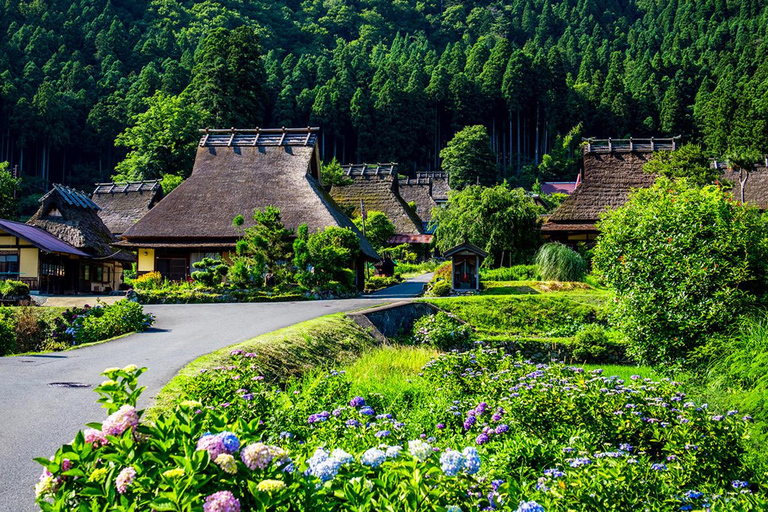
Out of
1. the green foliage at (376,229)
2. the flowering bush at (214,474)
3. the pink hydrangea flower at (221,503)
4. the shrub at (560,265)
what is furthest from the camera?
the green foliage at (376,229)

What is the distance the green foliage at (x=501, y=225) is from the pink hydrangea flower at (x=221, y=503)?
26.9 metres

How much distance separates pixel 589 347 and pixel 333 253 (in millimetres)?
11333

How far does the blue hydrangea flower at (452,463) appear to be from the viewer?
272 cm

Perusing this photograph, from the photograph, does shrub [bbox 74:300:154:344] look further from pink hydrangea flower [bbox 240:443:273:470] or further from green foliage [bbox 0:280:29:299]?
pink hydrangea flower [bbox 240:443:273:470]

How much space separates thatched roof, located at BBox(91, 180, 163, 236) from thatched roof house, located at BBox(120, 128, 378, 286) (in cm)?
1213

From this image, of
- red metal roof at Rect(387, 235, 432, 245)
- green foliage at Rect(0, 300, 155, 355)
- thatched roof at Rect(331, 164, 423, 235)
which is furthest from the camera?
thatched roof at Rect(331, 164, 423, 235)

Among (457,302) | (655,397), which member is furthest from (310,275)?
(655,397)

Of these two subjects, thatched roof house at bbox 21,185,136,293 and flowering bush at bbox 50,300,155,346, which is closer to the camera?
flowering bush at bbox 50,300,155,346

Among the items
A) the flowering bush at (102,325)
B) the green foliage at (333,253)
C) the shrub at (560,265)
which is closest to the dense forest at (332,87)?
the green foliage at (333,253)

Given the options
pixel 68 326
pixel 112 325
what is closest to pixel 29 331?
pixel 68 326

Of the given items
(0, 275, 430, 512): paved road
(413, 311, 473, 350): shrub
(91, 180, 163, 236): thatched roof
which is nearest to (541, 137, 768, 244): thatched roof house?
(413, 311, 473, 350): shrub

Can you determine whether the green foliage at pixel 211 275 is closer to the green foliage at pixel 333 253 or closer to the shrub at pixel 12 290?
the green foliage at pixel 333 253

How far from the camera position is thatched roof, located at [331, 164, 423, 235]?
A: 47438 millimetres

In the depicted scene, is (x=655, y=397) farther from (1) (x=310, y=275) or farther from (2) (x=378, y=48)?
(2) (x=378, y=48)
